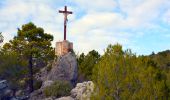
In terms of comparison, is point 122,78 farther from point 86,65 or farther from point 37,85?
point 86,65

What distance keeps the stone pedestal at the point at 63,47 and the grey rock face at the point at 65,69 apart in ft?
10.2

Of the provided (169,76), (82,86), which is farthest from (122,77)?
(82,86)

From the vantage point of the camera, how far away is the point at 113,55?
31.9 m

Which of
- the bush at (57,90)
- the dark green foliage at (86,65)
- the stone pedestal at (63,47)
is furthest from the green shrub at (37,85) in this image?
the bush at (57,90)

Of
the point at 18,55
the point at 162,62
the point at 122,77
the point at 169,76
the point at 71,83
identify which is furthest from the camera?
the point at 162,62

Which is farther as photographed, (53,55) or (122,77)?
(53,55)

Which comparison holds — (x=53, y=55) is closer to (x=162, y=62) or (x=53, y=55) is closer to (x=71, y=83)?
(x=71, y=83)

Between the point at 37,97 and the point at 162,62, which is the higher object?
the point at 162,62

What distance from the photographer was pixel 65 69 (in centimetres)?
5397

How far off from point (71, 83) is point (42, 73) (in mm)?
7560

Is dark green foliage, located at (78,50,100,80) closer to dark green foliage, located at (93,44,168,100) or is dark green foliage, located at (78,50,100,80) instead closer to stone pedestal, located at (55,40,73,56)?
stone pedestal, located at (55,40,73,56)

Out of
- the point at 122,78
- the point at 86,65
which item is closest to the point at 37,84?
the point at 86,65

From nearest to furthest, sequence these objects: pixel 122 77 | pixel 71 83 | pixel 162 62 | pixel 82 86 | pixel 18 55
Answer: pixel 122 77 → pixel 82 86 → pixel 71 83 → pixel 18 55 → pixel 162 62

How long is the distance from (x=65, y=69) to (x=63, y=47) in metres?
5.10
